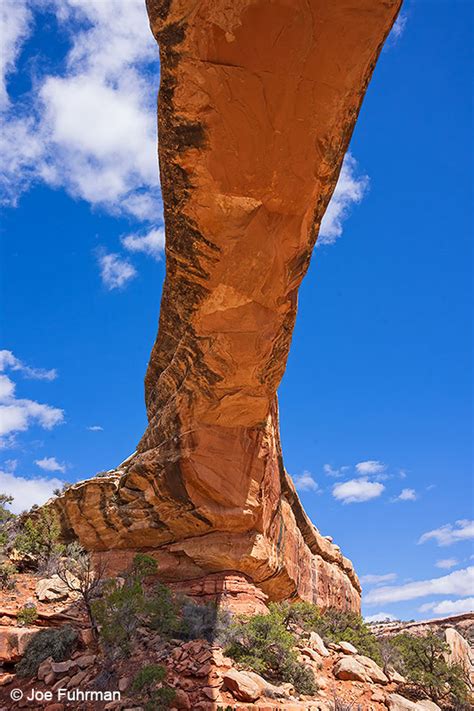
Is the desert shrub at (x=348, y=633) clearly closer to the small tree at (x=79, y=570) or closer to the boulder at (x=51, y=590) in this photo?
the small tree at (x=79, y=570)

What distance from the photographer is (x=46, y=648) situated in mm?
8414

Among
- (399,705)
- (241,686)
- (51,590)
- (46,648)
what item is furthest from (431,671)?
(46,648)

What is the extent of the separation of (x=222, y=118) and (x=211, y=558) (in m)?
10.1

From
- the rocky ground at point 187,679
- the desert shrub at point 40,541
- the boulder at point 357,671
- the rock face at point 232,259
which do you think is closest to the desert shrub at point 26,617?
the rocky ground at point 187,679

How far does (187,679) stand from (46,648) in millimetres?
2577

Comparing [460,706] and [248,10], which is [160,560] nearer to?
[460,706]

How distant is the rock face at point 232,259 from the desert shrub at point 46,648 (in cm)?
420

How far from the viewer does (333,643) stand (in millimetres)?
11969

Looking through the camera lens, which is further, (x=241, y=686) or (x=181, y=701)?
(x=241, y=686)

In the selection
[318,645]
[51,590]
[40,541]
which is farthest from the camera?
[40,541]

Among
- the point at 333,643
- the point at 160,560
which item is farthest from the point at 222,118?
the point at 333,643

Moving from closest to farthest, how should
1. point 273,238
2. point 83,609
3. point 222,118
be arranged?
point 222,118 → point 273,238 → point 83,609

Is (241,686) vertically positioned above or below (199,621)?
below

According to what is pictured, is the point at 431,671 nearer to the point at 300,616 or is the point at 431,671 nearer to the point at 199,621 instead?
the point at 300,616
